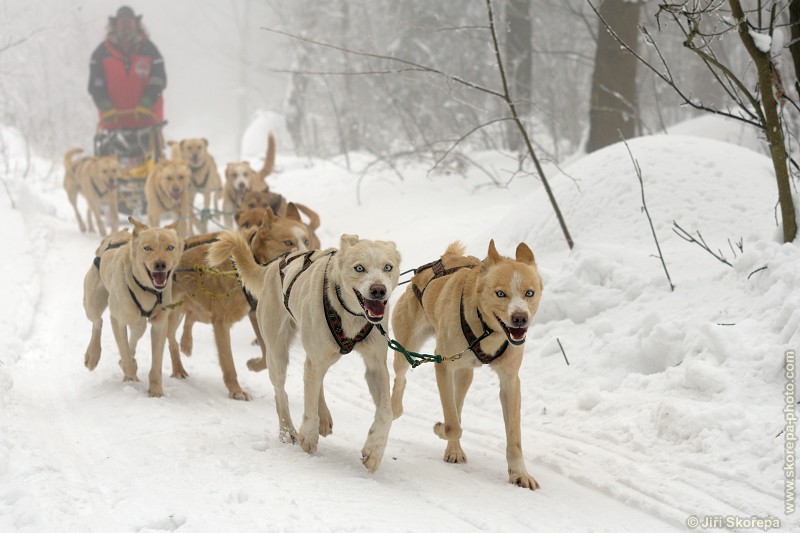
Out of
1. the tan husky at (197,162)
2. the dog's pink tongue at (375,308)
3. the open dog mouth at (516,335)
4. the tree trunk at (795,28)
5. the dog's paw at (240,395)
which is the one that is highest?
the tree trunk at (795,28)

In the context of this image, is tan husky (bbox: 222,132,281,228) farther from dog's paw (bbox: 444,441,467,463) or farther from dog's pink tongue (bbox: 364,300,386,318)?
dog's pink tongue (bbox: 364,300,386,318)

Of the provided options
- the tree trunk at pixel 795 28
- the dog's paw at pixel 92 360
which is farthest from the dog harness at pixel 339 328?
the tree trunk at pixel 795 28

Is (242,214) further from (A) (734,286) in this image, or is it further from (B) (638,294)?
(A) (734,286)

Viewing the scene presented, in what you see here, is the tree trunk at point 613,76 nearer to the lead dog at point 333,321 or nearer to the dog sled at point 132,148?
the lead dog at point 333,321

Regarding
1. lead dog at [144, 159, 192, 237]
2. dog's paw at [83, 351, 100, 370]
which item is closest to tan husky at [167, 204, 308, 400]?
dog's paw at [83, 351, 100, 370]

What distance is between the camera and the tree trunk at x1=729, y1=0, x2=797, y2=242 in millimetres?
5188

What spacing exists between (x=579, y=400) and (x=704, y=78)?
72.4ft

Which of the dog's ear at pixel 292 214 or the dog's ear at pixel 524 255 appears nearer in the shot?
the dog's ear at pixel 524 255

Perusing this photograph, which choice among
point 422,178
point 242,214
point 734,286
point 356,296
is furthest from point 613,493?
point 422,178

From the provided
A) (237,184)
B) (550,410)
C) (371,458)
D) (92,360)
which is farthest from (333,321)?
(237,184)

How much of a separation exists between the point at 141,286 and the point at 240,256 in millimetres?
1157

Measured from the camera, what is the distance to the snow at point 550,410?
3.69 m

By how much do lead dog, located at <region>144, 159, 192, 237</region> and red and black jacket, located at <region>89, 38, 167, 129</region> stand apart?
3939 millimetres

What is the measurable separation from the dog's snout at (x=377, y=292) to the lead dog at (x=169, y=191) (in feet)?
29.5
